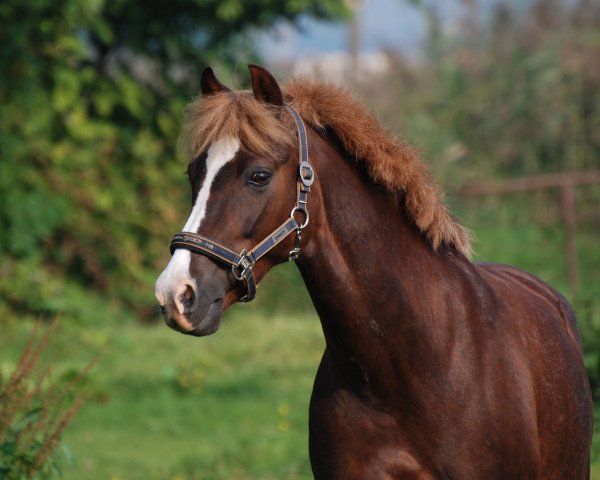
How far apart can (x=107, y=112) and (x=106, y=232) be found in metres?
1.48

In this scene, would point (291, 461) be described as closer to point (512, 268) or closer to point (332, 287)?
point (512, 268)

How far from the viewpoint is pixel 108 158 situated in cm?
1273

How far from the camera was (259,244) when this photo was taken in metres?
3.43

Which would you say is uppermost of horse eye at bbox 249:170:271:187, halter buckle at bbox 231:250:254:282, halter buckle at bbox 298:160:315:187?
halter buckle at bbox 298:160:315:187

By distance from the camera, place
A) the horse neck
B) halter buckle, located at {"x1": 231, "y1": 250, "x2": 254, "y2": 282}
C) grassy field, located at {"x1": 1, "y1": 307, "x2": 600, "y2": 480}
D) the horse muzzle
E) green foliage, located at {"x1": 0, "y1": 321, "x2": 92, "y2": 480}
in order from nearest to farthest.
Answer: the horse muzzle < halter buckle, located at {"x1": 231, "y1": 250, "x2": 254, "y2": 282} < the horse neck < green foliage, located at {"x1": 0, "y1": 321, "x2": 92, "y2": 480} < grassy field, located at {"x1": 1, "y1": 307, "x2": 600, "y2": 480}

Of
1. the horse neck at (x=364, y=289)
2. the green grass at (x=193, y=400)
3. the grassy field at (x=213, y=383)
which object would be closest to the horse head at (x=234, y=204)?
the horse neck at (x=364, y=289)

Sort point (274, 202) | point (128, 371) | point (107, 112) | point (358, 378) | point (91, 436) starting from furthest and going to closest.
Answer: point (107, 112) < point (128, 371) < point (91, 436) < point (358, 378) < point (274, 202)

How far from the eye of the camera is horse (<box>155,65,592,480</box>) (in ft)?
11.2

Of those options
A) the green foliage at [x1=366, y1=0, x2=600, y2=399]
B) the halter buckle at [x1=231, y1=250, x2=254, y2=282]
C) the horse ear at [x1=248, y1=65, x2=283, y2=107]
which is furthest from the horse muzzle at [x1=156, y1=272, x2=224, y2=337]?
the green foliage at [x1=366, y1=0, x2=600, y2=399]

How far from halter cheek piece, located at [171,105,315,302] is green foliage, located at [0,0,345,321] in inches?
310

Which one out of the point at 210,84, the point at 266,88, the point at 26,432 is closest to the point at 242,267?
the point at 266,88

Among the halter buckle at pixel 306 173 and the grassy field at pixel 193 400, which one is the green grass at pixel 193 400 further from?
the halter buckle at pixel 306 173

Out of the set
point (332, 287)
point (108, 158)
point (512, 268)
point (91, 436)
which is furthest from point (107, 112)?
point (332, 287)

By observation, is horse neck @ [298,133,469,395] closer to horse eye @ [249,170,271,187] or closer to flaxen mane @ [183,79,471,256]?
flaxen mane @ [183,79,471,256]
